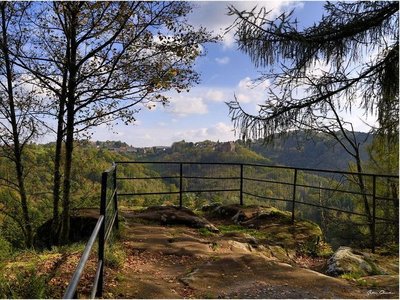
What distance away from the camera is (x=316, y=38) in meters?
4.93

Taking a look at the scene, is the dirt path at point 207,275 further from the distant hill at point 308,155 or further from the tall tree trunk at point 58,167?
the tall tree trunk at point 58,167

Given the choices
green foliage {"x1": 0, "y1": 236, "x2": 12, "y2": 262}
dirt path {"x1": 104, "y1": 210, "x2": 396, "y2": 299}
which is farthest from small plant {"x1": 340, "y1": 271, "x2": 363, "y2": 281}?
green foliage {"x1": 0, "y1": 236, "x2": 12, "y2": 262}

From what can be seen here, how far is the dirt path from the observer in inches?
169

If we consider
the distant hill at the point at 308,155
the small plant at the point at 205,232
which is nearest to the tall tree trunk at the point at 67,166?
the small plant at the point at 205,232

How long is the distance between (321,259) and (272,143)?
3009 millimetres

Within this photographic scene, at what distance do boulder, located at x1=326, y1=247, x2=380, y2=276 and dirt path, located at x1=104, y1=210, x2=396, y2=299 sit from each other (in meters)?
0.56

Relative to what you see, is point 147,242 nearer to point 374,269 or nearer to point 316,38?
point 374,269

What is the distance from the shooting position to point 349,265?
5.49 metres

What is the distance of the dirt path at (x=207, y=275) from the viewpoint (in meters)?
4.29

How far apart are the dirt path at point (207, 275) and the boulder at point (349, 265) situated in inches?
22.0

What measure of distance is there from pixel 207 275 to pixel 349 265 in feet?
6.94

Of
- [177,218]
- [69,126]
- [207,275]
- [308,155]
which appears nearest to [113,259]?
[207,275]

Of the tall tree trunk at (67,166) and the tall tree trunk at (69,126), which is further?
the tall tree trunk at (67,166)

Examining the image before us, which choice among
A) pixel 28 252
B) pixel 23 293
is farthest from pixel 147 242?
pixel 23 293
